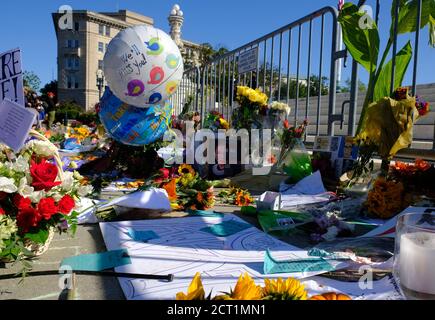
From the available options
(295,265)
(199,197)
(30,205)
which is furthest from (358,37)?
(30,205)

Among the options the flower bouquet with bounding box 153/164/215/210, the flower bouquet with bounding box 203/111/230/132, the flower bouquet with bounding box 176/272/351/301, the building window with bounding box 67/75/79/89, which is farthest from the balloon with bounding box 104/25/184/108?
the building window with bounding box 67/75/79/89

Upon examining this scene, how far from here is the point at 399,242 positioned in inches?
40.9

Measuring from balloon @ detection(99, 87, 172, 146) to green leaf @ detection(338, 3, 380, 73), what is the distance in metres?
2.07

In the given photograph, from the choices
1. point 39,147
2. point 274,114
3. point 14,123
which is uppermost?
point 274,114

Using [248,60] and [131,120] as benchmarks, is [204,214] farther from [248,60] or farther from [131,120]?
[248,60]

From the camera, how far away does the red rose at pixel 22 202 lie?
1518 millimetres

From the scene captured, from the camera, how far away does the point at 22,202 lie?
153cm

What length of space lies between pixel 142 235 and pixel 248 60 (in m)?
4.06

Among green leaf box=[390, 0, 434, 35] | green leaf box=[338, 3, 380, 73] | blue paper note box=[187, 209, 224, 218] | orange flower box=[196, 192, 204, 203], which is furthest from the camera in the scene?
green leaf box=[338, 3, 380, 73]

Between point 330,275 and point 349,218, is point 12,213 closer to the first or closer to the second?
point 330,275

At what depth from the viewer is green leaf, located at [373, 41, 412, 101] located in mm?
3521

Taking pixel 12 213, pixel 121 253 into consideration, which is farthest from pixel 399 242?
pixel 12 213

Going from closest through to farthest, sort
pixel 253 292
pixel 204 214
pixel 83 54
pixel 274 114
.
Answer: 1. pixel 253 292
2. pixel 204 214
3. pixel 274 114
4. pixel 83 54

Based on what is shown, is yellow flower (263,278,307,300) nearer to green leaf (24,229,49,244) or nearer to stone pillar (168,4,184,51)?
green leaf (24,229,49,244)
